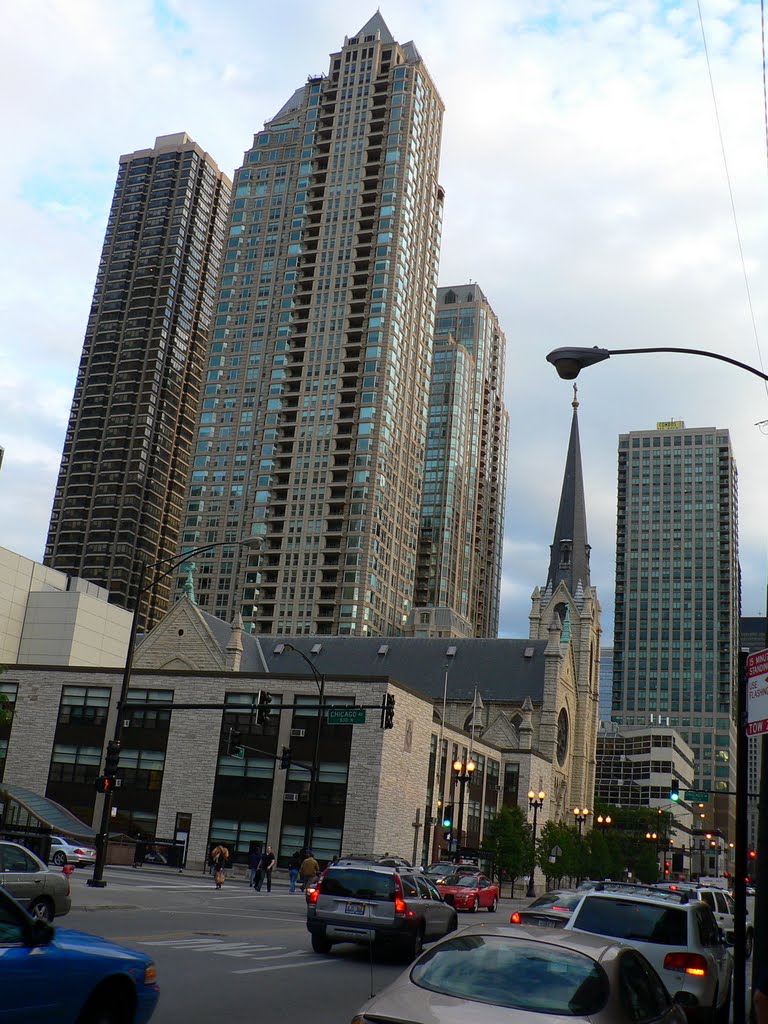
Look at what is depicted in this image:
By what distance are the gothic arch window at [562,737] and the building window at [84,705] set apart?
41.7 m

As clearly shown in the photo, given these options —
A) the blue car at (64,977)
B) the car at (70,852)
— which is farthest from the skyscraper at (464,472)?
the blue car at (64,977)

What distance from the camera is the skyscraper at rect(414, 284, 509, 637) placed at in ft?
555

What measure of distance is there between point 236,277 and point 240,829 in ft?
366

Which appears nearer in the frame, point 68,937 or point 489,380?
point 68,937

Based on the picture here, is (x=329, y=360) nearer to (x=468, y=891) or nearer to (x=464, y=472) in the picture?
(x=464, y=472)

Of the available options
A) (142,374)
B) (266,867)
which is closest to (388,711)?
(266,867)

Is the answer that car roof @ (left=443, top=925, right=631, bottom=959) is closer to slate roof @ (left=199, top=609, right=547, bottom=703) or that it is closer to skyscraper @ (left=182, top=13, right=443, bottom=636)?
slate roof @ (left=199, top=609, right=547, bottom=703)

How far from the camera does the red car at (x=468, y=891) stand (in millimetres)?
33469

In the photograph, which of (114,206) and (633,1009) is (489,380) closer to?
(114,206)

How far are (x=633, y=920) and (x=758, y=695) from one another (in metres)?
3.39

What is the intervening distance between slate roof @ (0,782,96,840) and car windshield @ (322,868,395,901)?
31068mm

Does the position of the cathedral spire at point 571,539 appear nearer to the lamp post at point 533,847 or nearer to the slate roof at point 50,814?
the lamp post at point 533,847

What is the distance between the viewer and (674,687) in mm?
194500

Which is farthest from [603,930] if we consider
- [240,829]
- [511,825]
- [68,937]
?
[511,825]
